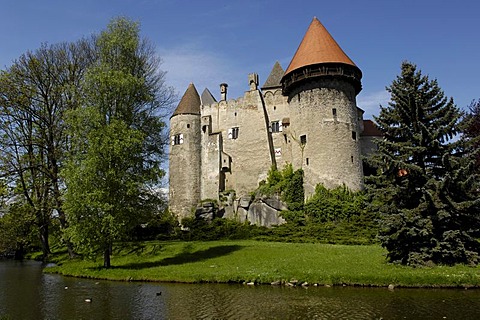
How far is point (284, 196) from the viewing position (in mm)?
35719

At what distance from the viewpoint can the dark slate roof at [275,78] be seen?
43.4m

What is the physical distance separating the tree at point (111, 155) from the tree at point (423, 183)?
36.7 feet

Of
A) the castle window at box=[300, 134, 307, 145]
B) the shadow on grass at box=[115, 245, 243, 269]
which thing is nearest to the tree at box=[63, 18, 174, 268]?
the shadow on grass at box=[115, 245, 243, 269]

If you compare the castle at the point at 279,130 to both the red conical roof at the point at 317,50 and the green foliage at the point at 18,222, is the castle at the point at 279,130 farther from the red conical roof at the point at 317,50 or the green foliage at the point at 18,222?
the green foliage at the point at 18,222

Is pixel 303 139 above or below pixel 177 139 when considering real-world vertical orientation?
below

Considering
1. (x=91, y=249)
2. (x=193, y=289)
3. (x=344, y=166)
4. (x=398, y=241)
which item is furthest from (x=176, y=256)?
(x=344, y=166)

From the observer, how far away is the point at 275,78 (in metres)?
44.0

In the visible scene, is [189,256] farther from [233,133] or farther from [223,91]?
[223,91]

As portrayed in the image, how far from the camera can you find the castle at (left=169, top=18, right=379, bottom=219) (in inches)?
1419

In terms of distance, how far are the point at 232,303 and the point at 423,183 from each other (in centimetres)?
965

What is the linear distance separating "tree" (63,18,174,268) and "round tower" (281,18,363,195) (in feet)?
57.1

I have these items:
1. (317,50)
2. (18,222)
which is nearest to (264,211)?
(317,50)

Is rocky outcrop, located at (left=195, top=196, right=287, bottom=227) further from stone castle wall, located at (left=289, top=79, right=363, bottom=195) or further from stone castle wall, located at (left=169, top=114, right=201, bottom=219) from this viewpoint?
stone castle wall, located at (left=289, top=79, right=363, bottom=195)

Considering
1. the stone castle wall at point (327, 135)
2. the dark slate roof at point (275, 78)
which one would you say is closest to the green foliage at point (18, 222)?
the stone castle wall at point (327, 135)
